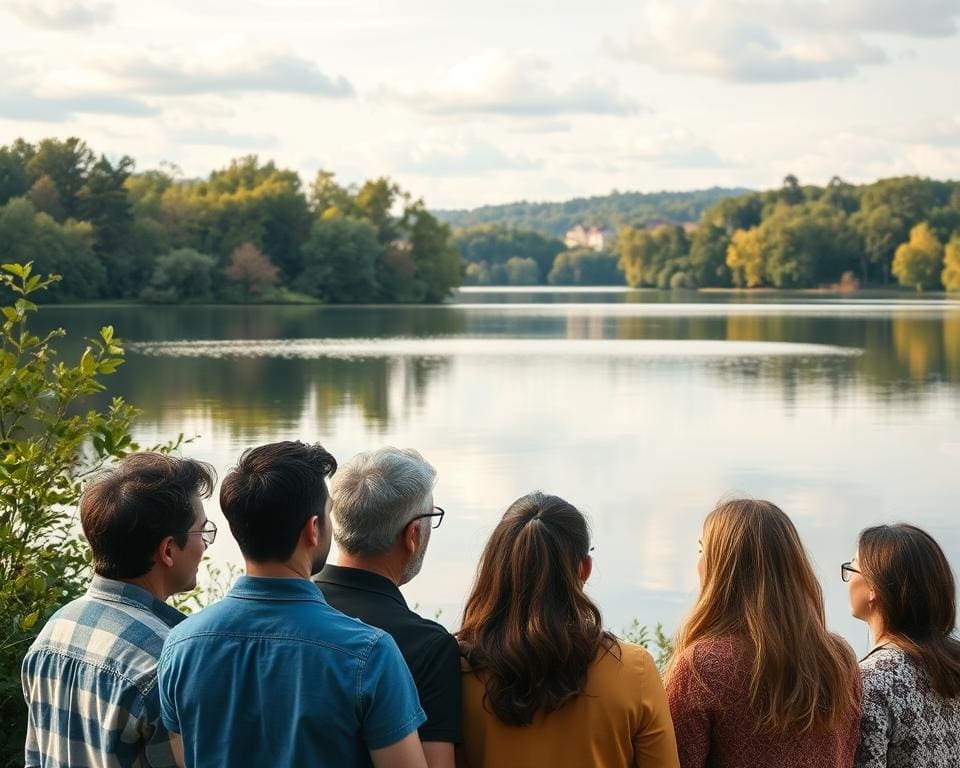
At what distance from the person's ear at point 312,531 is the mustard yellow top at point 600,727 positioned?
17.3 inches

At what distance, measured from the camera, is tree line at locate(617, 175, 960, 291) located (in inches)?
4205

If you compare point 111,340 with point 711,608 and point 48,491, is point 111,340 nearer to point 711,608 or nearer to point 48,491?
point 48,491

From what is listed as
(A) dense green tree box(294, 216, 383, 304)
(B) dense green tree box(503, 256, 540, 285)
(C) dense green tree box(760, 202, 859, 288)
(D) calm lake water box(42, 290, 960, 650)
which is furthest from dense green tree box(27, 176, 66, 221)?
(B) dense green tree box(503, 256, 540, 285)

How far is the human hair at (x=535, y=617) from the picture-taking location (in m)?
2.31

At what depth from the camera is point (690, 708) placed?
256 cm

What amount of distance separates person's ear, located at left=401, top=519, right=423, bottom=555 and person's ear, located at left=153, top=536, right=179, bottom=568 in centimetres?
44

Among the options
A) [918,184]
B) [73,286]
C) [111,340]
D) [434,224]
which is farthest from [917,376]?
[918,184]

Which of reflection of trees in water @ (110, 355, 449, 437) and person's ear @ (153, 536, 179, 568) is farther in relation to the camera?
reflection of trees in water @ (110, 355, 449, 437)

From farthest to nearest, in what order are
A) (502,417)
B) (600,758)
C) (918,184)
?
(918,184) → (502,417) → (600,758)

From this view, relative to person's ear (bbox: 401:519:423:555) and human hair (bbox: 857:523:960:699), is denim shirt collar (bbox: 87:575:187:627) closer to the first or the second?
person's ear (bbox: 401:519:423:555)

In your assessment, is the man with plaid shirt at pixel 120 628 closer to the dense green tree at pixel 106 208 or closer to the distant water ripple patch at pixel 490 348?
the distant water ripple patch at pixel 490 348

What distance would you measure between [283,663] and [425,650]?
362 millimetres

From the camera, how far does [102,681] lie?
238 cm

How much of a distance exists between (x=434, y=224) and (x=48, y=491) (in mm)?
84835
